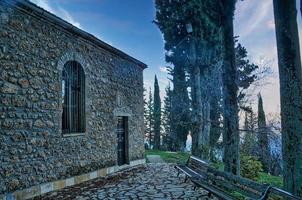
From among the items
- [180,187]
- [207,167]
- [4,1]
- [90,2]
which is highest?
[90,2]

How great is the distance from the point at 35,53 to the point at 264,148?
36.4 ft

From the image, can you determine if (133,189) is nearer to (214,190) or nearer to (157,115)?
(214,190)

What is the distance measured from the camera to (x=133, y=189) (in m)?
8.14

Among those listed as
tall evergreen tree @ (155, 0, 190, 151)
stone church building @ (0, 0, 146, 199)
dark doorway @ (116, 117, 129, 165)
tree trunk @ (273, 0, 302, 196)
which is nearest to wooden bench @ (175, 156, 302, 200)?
tree trunk @ (273, 0, 302, 196)

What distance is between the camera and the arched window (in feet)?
30.6

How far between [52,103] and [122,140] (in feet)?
17.2

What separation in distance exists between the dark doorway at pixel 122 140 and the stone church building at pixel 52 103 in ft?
0.58

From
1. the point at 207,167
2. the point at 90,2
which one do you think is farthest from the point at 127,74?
the point at 207,167

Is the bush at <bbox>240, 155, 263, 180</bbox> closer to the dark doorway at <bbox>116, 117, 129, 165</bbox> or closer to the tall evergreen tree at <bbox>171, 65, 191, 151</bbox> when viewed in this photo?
the dark doorway at <bbox>116, 117, 129, 165</bbox>

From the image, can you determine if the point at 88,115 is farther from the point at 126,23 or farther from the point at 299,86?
the point at 299,86

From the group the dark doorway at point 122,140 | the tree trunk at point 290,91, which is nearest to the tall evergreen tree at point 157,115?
the dark doorway at point 122,140

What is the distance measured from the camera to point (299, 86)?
16.2ft

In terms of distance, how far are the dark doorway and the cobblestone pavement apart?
86.3 inches

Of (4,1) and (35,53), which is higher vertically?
(4,1)
